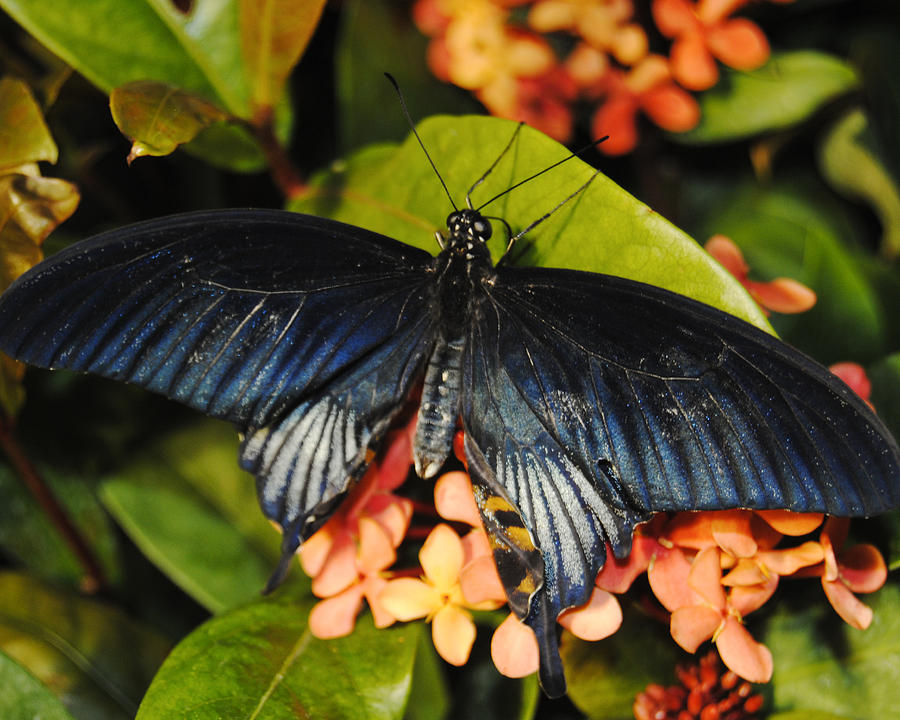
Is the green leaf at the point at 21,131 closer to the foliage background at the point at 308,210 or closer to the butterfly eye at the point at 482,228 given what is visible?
the foliage background at the point at 308,210

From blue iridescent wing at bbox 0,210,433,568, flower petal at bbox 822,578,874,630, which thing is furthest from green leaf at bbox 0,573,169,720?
flower petal at bbox 822,578,874,630

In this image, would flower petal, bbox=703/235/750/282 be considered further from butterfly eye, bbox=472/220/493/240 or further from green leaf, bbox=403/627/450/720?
green leaf, bbox=403/627/450/720

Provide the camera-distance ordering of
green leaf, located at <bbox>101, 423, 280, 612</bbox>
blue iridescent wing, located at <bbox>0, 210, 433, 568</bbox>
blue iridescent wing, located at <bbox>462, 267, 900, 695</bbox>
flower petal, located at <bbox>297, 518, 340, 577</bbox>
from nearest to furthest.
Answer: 1. blue iridescent wing, located at <bbox>462, 267, 900, 695</bbox>
2. blue iridescent wing, located at <bbox>0, 210, 433, 568</bbox>
3. flower petal, located at <bbox>297, 518, 340, 577</bbox>
4. green leaf, located at <bbox>101, 423, 280, 612</bbox>

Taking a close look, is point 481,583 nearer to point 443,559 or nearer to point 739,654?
point 443,559

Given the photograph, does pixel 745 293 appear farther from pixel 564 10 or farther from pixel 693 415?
pixel 564 10

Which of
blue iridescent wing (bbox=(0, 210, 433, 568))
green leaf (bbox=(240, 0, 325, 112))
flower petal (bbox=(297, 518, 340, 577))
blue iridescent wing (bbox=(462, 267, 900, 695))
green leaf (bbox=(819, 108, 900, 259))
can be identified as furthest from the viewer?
green leaf (bbox=(819, 108, 900, 259))

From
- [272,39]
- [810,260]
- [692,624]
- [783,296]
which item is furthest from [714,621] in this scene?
[272,39]

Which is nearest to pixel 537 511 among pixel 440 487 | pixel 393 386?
pixel 440 487
